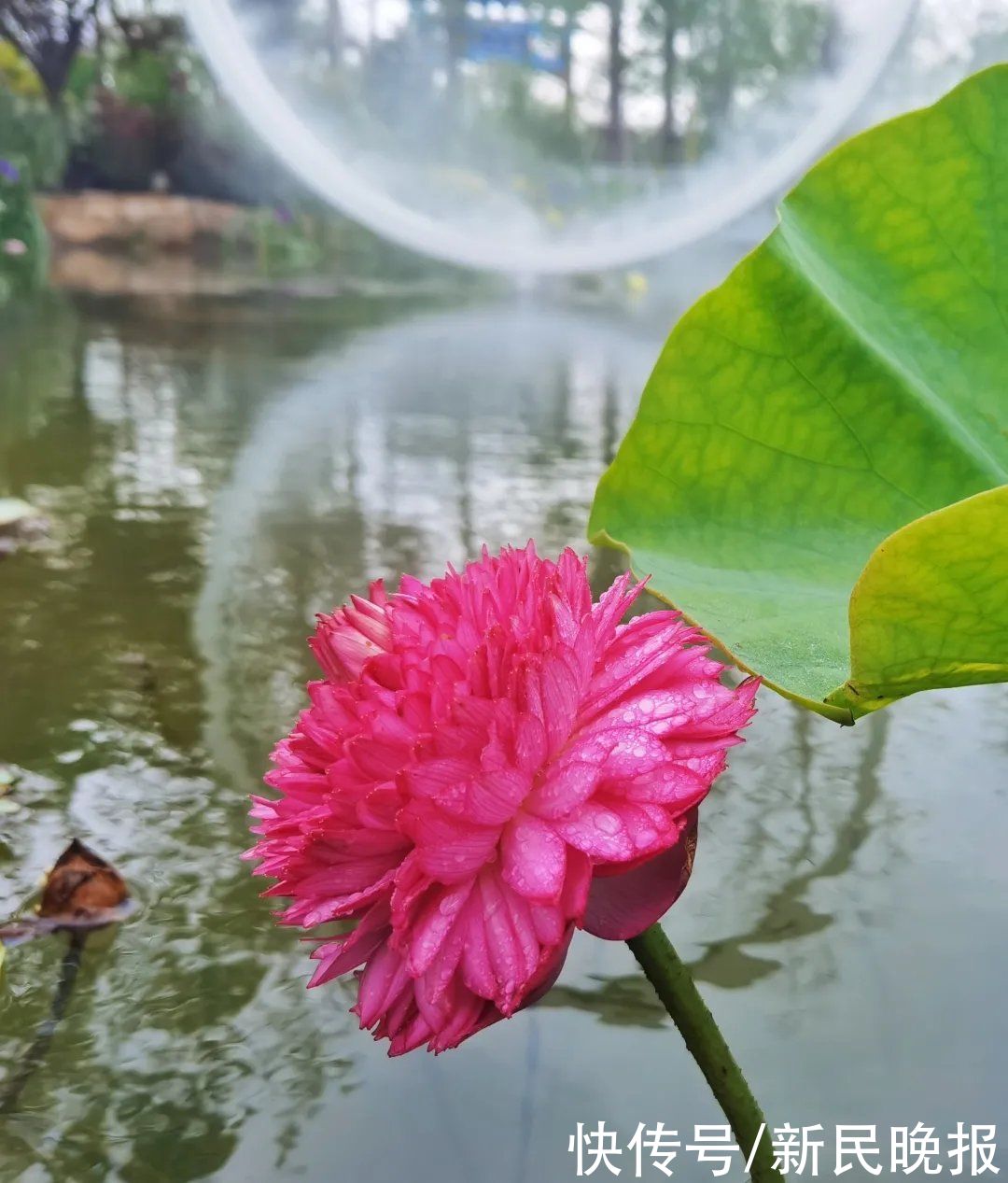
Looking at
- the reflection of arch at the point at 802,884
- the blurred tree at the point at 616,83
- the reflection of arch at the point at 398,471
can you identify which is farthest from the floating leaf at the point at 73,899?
the blurred tree at the point at 616,83

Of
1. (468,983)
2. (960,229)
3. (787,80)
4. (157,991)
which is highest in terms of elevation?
(787,80)

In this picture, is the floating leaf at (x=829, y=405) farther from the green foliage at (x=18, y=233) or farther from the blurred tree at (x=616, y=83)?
the blurred tree at (x=616, y=83)

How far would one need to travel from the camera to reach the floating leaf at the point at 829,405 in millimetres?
595

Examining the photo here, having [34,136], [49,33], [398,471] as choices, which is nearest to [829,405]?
[398,471]

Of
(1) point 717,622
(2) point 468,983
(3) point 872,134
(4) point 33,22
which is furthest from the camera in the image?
(4) point 33,22

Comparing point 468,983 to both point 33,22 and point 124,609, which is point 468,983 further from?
point 33,22

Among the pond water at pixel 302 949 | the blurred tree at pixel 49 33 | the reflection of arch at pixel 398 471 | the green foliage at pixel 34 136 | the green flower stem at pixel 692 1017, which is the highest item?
the blurred tree at pixel 49 33

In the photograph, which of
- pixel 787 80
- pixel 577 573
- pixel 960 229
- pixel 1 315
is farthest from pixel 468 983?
pixel 787 80

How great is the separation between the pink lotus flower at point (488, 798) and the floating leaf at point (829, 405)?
0.24m

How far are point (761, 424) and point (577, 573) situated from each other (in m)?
0.27

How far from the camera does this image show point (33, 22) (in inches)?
224

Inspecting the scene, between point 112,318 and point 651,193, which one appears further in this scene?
point 651,193

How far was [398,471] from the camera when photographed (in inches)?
71.3

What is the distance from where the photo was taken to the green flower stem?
32 centimetres
